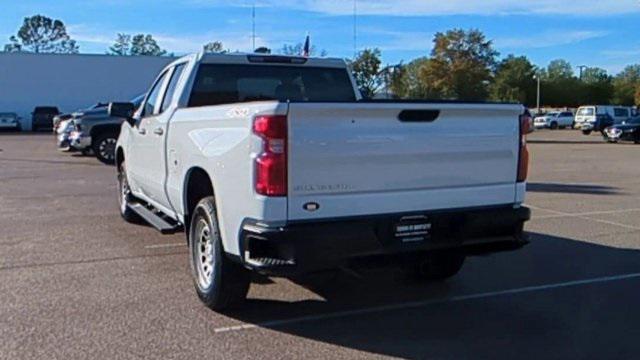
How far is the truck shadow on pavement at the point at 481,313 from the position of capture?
4691 millimetres

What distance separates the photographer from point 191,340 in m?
4.77

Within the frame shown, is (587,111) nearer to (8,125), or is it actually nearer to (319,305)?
(8,125)

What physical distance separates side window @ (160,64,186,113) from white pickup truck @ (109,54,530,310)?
0.92 meters

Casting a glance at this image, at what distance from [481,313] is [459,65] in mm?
62464

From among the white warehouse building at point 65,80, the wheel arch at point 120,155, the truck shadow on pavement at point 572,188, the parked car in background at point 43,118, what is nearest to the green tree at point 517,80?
the white warehouse building at point 65,80

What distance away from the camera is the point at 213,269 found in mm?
5227

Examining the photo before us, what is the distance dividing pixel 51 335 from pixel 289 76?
3.44 m

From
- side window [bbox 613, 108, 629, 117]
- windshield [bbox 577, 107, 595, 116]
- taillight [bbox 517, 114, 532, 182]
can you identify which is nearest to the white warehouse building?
windshield [bbox 577, 107, 595, 116]

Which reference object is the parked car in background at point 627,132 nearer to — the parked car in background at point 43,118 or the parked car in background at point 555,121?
the parked car in background at point 555,121

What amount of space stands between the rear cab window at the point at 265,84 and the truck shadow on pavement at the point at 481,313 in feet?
6.45

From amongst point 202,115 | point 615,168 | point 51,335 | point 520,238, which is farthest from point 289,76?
point 615,168

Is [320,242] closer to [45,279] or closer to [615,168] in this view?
[45,279]

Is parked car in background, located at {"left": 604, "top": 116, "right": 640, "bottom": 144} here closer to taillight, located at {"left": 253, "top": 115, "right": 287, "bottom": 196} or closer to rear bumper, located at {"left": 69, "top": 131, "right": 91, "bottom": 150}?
rear bumper, located at {"left": 69, "top": 131, "right": 91, "bottom": 150}

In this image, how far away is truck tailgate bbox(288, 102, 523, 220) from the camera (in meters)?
4.50
